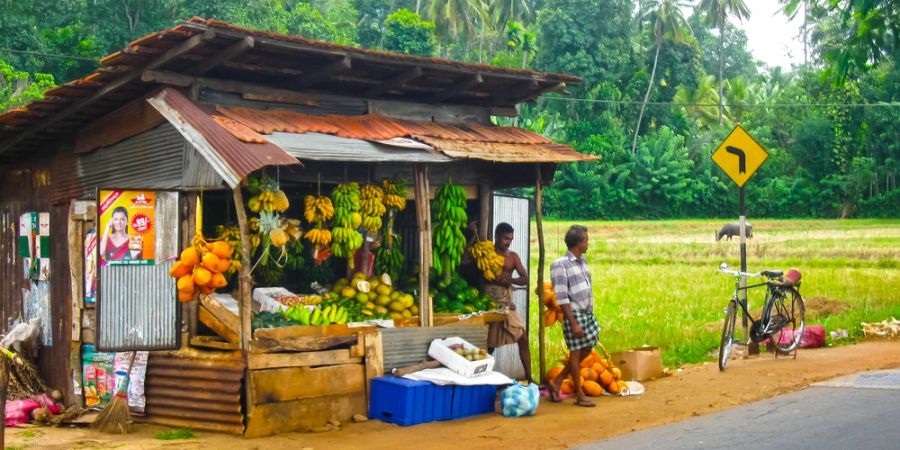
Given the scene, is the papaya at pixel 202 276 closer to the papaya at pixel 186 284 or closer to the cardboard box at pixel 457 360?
the papaya at pixel 186 284

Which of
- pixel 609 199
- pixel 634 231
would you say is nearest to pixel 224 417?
pixel 634 231

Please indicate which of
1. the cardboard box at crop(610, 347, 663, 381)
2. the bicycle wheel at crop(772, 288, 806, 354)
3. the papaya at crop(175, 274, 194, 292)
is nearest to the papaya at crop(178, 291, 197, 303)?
the papaya at crop(175, 274, 194, 292)

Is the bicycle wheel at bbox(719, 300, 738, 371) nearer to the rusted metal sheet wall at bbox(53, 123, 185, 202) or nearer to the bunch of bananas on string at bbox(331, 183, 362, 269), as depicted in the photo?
the bunch of bananas on string at bbox(331, 183, 362, 269)

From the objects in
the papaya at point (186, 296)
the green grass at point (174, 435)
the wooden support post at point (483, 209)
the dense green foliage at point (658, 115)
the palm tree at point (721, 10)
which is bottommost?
the green grass at point (174, 435)

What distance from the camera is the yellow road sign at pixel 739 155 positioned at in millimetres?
13000

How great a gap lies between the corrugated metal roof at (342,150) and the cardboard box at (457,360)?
5.86ft

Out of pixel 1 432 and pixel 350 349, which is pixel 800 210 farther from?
pixel 1 432

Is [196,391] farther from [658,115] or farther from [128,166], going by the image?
[658,115]

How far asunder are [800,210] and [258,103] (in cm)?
4292

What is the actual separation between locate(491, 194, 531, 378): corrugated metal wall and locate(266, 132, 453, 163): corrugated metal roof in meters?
2.57

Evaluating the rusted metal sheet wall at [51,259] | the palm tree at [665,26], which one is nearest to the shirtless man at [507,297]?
the rusted metal sheet wall at [51,259]

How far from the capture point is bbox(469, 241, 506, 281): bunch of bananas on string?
36.8ft

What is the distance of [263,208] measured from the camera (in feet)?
28.8

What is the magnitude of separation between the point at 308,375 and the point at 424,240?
6.05 feet
